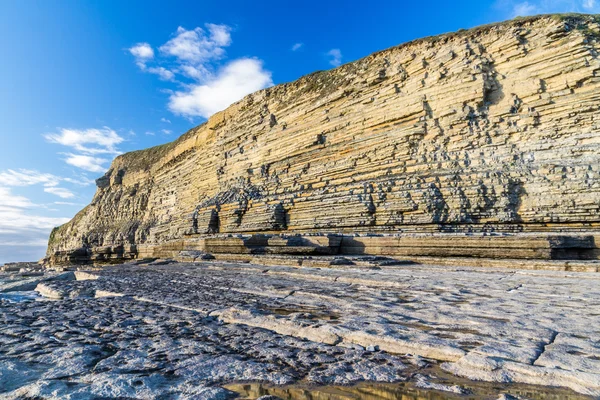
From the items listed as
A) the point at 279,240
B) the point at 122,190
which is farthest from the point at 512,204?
the point at 122,190

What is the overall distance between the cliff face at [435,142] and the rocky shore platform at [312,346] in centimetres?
755

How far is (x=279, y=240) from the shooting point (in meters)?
13.5

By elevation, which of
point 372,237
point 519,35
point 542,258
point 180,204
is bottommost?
point 542,258

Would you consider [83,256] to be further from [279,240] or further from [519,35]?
[519,35]

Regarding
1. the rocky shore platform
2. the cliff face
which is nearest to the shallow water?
the rocky shore platform

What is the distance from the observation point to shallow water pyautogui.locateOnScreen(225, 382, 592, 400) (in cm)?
189

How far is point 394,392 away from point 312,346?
0.96 meters

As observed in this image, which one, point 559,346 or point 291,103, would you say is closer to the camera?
point 559,346

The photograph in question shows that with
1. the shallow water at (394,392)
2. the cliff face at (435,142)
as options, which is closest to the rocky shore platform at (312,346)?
the shallow water at (394,392)

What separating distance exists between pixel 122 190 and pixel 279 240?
3878 cm

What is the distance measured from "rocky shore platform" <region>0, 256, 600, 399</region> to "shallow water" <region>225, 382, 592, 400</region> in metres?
0.01

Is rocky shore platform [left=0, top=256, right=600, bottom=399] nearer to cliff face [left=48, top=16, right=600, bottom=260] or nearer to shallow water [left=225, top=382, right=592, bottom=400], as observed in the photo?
shallow water [left=225, top=382, right=592, bottom=400]

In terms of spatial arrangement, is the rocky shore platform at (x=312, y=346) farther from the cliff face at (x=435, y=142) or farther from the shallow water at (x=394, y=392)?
the cliff face at (x=435, y=142)

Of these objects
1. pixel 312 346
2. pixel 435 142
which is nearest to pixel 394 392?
pixel 312 346
